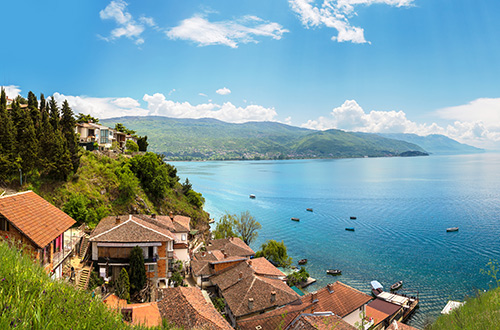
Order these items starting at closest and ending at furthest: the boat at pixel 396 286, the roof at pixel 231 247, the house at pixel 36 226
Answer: the house at pixel 36 226 → the roof at pixel 231 247 → the boat at pixel 396 286

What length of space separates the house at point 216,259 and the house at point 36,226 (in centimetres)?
1446

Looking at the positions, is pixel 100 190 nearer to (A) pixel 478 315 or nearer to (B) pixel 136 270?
(B) pixel 136 270

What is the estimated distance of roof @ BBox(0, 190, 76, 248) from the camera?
52.9ft

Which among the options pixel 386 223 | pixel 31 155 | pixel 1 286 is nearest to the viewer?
pixel 1 286

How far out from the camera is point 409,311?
107 feet

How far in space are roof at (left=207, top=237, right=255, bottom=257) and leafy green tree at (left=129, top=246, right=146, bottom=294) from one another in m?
14.2

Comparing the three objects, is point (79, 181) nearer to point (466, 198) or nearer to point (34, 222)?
point (34, 222)

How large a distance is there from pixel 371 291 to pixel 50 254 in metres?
35.0

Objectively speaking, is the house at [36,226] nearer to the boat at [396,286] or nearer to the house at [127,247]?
the house at [127,247]

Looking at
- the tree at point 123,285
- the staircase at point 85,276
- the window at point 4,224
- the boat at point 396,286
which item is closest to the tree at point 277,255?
the boat at point 396,286

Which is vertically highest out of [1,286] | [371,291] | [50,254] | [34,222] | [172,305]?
A: [1,286]

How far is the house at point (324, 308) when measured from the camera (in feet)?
76.9

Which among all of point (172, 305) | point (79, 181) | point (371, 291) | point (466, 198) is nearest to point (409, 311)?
point (371, 291)

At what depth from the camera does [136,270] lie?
23656mm
